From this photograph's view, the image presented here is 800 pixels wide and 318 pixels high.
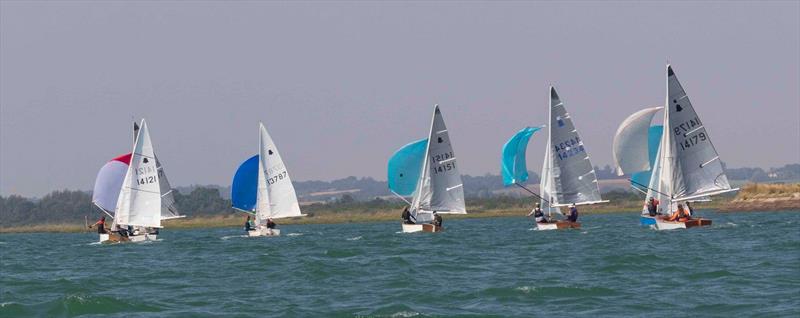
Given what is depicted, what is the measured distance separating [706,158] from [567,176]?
997cm

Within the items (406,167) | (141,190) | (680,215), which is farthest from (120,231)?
(680,215)

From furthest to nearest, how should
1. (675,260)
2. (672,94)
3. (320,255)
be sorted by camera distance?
(672,94) → (320,255) → (675,260)

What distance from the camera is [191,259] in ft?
161

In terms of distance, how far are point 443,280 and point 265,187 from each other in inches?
1563

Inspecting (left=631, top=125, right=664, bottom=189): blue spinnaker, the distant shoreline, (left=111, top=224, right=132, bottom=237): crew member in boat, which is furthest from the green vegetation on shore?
(left=111, top=224, right=132, bottom=237): crew member in boat

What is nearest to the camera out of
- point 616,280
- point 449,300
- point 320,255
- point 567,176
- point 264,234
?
point 449,300

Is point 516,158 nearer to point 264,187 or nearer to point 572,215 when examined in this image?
point 572,215

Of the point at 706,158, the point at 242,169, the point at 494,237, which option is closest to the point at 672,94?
the point at 706,158

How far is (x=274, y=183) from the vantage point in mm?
73875

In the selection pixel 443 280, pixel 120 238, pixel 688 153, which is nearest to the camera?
pixel 443 280

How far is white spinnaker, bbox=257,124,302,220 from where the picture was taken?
241 ft

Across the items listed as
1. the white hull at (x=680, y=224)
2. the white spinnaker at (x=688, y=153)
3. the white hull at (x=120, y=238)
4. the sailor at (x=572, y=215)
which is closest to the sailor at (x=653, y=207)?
the white spinnaker at (x=688, y=153)

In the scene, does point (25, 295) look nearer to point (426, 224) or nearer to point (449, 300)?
point (449, 300)

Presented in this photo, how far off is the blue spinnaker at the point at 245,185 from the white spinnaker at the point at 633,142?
2093 centimetres
